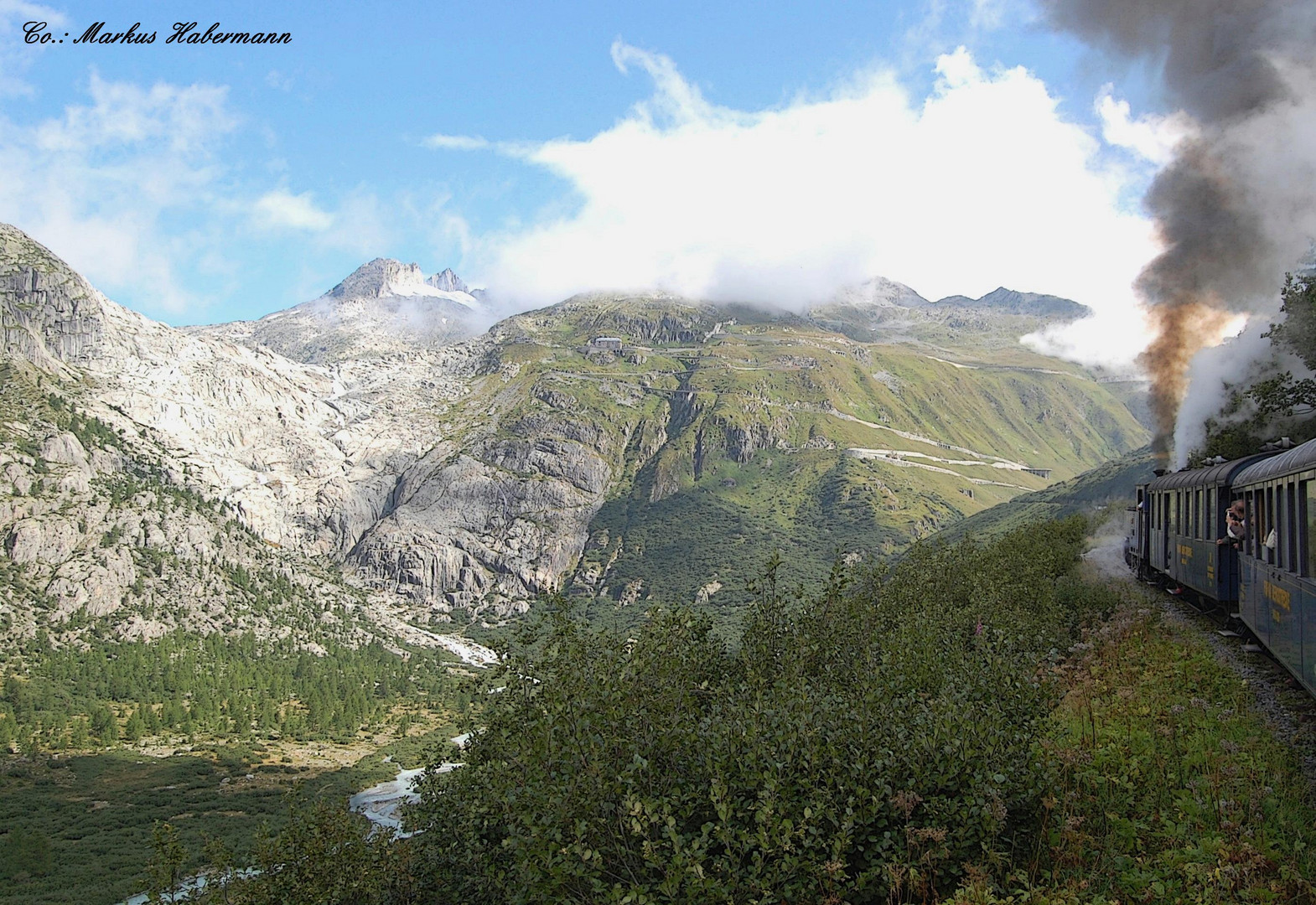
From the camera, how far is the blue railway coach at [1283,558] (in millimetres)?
15117

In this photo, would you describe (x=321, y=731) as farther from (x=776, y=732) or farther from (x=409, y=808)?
(x=776, y=732)

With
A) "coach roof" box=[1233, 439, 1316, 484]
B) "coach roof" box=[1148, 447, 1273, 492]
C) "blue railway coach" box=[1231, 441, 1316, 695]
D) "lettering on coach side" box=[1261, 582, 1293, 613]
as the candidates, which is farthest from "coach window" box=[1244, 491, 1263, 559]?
"lettering on coach side" box=[1261, 582, 1293, 613]

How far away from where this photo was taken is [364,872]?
31.1 meters

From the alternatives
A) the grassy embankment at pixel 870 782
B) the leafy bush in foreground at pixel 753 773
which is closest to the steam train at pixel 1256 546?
the grassy embankment at pixel 870 782

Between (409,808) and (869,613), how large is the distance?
2317cm

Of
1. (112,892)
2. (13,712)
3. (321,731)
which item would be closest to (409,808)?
(112,892)

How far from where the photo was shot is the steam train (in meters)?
15.5

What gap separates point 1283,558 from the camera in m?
17.4

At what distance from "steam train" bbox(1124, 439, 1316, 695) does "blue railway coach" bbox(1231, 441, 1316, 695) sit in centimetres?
2

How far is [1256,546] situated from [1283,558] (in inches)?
141

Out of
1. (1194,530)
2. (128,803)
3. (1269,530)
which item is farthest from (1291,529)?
(128,803)

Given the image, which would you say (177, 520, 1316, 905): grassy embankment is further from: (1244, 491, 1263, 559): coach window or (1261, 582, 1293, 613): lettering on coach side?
(1244, 491, 1263, 559): coach window

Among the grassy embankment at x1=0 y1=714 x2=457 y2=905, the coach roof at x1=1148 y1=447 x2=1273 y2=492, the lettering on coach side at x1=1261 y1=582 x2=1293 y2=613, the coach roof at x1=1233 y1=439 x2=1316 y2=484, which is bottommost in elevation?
the grassy embankment at x1=0 y1=714 x2=457 y2=905

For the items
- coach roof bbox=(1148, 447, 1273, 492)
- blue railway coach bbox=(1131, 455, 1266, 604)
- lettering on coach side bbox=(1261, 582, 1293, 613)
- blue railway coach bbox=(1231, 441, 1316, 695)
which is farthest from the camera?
blue railway coach bbox=(1131, 455, 1266, 604)
